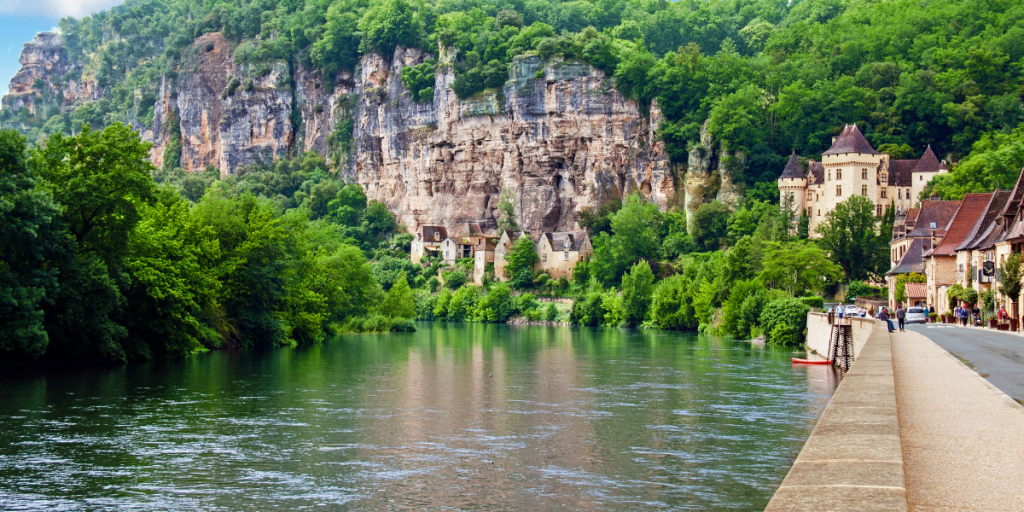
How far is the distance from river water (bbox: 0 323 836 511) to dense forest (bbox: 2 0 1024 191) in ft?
196

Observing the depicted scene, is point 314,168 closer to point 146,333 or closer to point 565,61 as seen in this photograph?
point 565,61

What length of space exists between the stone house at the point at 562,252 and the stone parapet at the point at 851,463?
3998 inches

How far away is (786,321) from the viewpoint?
5947 centimetres

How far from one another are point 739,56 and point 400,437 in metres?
124

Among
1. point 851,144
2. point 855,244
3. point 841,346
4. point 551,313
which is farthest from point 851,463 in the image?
point 551,313

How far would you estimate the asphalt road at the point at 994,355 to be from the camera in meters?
17.8

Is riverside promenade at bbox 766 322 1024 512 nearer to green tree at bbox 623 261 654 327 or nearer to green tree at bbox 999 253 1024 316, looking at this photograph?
green tree at bbox 999 253 1024 316

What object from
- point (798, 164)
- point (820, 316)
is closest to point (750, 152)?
point (798, 164)

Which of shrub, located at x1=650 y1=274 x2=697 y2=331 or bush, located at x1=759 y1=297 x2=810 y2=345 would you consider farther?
shrub, located at x1=650 y1=274 x2=697 y2=331

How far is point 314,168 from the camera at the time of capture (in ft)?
486

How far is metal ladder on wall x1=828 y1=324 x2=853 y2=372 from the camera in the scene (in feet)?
132

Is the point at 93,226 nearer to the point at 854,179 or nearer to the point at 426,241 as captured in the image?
the point at 854,179

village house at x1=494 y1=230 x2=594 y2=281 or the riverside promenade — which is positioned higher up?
village house at x1=494 y1=230 x2=594 y2=281

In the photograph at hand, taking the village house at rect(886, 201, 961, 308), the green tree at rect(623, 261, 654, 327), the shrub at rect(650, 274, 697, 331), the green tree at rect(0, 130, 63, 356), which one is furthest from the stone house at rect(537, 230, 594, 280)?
the green tree at rect(0, 130, 63, 356)
